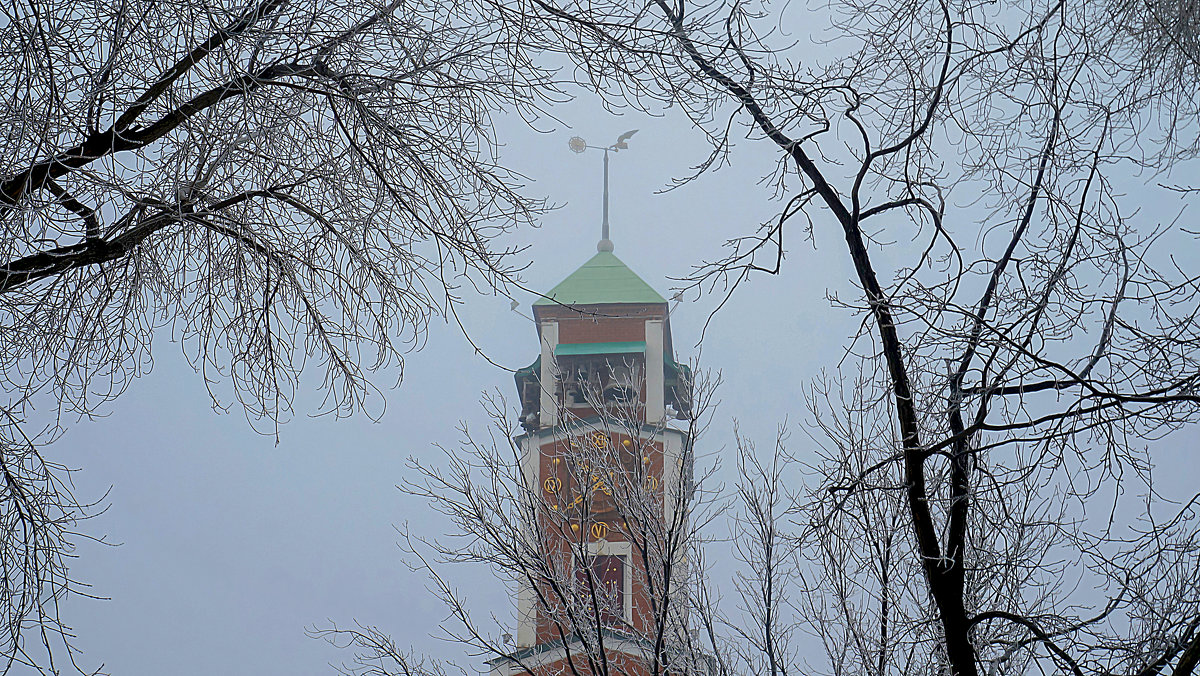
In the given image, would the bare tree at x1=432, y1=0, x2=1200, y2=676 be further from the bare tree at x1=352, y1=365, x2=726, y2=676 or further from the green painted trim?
the green painted trim

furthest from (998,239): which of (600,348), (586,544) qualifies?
(600,348)

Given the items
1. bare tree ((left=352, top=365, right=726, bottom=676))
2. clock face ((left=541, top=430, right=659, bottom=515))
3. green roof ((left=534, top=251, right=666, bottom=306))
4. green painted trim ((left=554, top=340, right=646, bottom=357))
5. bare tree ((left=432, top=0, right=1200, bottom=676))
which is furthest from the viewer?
green roof ((left=534, top=251, right=666, bottom=306))

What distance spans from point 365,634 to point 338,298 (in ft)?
9.93

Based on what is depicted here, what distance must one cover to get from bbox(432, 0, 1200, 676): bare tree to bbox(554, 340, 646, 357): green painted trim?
1148cm

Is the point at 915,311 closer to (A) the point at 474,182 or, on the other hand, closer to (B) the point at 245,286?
(A) the point at 474,182

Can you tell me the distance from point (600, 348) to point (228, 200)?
1228 centimetres

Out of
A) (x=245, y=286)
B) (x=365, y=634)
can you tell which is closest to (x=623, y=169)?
(x=365, y=634)

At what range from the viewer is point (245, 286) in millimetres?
2295

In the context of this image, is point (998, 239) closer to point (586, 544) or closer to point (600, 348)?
point (586, 544)

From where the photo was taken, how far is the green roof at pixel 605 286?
1555 centimetres

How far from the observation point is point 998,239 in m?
2.33

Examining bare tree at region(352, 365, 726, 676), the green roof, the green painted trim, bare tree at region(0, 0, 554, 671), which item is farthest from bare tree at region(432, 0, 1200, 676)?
the green roof

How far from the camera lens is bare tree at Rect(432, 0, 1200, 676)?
170 centimetres

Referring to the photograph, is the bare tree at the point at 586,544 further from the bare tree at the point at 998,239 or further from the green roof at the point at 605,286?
the green roof at the point at 605,286
